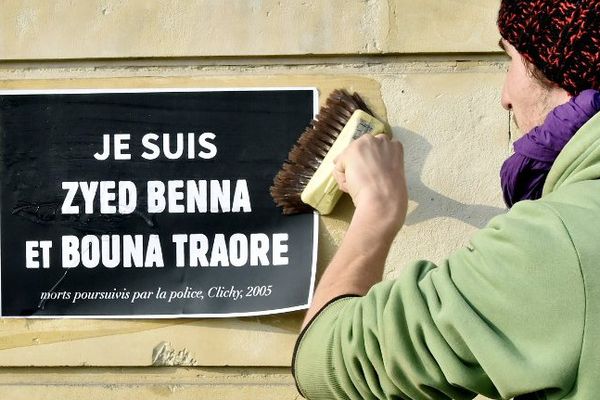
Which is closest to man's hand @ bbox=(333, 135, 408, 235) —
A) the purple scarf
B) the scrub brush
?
the purple scarf

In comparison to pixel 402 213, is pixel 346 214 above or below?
below

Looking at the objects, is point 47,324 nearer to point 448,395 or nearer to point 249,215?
point 249,215

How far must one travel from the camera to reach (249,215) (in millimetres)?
2400

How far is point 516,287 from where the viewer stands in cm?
112

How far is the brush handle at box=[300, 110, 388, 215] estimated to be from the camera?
2.24 metres

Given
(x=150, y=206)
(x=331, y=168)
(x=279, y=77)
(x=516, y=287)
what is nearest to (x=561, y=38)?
(x=516, y=287)

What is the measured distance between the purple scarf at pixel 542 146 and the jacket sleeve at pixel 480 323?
0.67 feet

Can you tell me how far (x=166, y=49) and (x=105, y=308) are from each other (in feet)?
2.54

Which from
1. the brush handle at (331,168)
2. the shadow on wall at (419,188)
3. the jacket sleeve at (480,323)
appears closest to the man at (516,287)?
the jacket sleeve at (480,323)

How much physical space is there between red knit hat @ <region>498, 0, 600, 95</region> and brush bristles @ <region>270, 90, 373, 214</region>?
0.94 meters

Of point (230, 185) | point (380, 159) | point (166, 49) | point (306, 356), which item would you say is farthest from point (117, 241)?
point (306, 356)

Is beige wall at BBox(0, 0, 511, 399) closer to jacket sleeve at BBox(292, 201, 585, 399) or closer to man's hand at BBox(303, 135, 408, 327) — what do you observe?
man's hand at BBox(303, 135, 408, 327)

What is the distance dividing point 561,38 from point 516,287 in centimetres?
44

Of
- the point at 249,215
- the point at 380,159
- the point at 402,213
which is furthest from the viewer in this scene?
the point at 249,215
